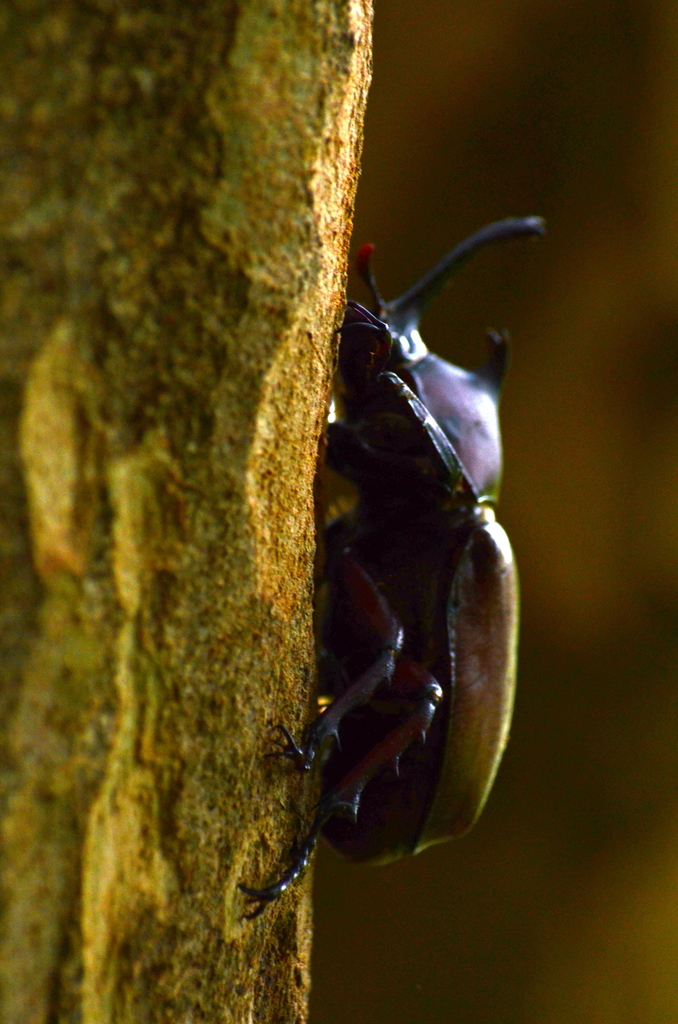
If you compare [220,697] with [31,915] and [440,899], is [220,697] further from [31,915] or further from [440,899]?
[440,899]

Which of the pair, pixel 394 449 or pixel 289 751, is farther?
pixel 394 449

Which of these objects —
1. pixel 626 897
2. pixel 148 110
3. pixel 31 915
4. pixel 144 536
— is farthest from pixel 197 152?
pixel 626 897

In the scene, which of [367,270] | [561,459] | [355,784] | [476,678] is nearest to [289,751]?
[355,784]

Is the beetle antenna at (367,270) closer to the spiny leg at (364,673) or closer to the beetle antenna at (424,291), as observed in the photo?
the beetle antenna at (424,291)

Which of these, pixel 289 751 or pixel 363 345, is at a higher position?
pixel 363 345

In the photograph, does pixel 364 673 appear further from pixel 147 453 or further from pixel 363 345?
pixel 147 453

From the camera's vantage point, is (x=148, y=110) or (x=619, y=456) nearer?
(x=148, y=110)
